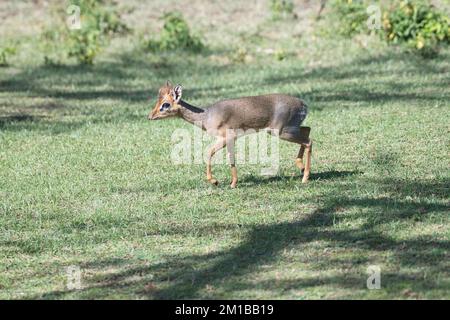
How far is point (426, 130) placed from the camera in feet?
39.3

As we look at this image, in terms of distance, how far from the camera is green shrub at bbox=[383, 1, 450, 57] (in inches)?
624

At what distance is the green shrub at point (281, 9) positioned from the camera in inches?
719

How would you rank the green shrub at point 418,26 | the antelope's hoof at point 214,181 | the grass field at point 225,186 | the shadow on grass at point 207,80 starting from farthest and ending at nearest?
the green shrub at point 418,26 < the shadow on grass at point 207,80 < the antelope's hoof at point 214,181 < the grass field at point 225,186

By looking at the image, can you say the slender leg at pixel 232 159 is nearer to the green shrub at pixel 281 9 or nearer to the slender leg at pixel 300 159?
the slender leg at pixel 300 159

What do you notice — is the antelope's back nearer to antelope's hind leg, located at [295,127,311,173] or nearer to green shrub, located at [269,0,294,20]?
antelope's hind leg, located at [295,127,311,173]

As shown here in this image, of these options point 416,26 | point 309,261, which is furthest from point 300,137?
point 416,26

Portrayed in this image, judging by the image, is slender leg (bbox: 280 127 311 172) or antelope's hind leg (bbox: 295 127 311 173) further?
antelope's hind leg (bbox: 295 127 311 173)

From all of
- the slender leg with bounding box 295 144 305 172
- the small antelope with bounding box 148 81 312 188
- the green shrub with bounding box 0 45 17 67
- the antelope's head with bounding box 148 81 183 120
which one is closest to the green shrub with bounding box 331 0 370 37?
the green shrub with bounding box 0 45 17 67

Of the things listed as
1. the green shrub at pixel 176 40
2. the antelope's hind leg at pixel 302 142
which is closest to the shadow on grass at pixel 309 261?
the antelope's hind leg at pixel 302 142

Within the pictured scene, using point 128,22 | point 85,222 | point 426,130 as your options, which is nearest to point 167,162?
point 85,222

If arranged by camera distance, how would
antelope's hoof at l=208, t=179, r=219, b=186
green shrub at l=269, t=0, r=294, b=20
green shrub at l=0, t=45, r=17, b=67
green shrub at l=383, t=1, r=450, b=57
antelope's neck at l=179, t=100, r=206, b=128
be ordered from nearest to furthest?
antelope's neck at l=179, t=100, r=206, b=128 < antelope's hoof at l=208, t=179, r=219, b=186 < green shrub at l=383, t=1, r=450, b=57 < green shrub at l=0, t=45, r=17, b=67 < green shrub at l=269, t=0, r=294, b=20

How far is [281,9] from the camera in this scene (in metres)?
18.3

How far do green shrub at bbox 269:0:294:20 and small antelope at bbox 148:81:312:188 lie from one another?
8374mm

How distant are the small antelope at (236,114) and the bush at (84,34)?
697 cm
